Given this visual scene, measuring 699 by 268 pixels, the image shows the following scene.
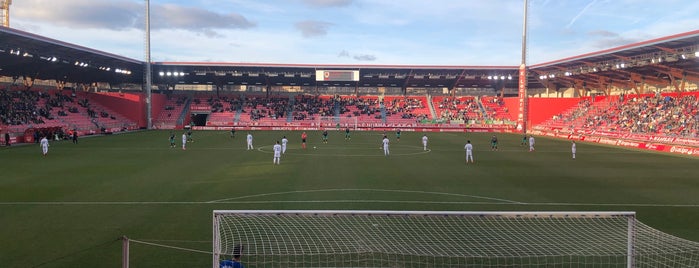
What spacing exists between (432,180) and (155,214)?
1101 cm

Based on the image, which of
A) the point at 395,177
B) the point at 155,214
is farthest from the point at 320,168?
the point at 155,214

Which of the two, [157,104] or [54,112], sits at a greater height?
[157,104]

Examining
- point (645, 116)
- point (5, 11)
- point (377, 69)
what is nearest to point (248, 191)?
point (645, 116)

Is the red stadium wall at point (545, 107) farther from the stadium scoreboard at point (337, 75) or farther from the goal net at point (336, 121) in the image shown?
the stadium scoreboard at point (337, 75)

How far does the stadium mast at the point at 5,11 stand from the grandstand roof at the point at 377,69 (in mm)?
18233

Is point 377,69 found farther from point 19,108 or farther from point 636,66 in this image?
point 19,108

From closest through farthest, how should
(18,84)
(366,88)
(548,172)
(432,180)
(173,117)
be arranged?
1. (432,180)
2. (548,172)
3. (18,84)
4. (173,117)
5. (366,88)


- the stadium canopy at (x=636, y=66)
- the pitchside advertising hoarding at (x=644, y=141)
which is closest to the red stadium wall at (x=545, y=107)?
the stadium canopy at (x=636, y=66)

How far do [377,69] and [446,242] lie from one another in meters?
55.6

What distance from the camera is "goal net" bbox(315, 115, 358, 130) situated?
6631 centimetres

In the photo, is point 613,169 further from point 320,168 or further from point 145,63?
point 145,63

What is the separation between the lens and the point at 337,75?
63.2 meters

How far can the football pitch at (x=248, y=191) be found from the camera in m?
9.71

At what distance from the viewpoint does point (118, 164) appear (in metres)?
22.6
